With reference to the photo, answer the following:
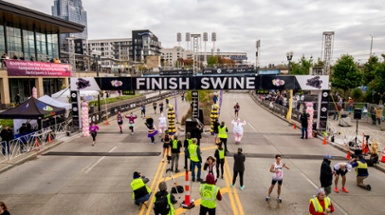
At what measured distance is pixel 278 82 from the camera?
19.6 metres

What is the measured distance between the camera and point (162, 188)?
21.3ft

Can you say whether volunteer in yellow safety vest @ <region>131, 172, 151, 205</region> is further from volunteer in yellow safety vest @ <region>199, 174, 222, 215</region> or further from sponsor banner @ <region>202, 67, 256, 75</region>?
sponsor banner @ <region>202, 67, 256, 75</region>

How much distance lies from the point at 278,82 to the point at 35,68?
28.0 m

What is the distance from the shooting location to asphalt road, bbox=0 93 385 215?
8.85 m

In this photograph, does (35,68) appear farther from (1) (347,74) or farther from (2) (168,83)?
(1) (347,74)

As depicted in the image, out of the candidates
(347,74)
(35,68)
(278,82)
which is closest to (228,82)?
(278,82)

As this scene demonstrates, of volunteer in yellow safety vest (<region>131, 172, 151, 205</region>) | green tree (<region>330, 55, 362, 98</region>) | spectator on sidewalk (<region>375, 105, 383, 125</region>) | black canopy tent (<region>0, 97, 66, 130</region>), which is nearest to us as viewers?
volunteer in yellow safety vest (<region>131, 172, 151, 205</region>)

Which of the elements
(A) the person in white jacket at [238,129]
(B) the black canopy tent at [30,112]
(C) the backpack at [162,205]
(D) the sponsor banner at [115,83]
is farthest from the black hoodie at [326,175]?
(B) the black canopy tent at [30,112]

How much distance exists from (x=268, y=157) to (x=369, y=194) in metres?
5.39

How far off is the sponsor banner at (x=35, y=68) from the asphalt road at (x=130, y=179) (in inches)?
648

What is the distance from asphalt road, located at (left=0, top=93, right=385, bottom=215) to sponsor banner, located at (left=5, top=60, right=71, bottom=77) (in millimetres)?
16468

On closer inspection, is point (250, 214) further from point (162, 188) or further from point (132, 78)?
point (132, 78)

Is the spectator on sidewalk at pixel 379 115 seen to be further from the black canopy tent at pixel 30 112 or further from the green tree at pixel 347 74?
the black canopy tent at pixel 30 112

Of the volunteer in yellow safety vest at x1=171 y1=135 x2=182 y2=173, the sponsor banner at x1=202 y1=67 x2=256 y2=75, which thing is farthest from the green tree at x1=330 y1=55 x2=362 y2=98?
the volunteer in yellow safety vest at x1=171 y1=135 x2=182 y2=173
